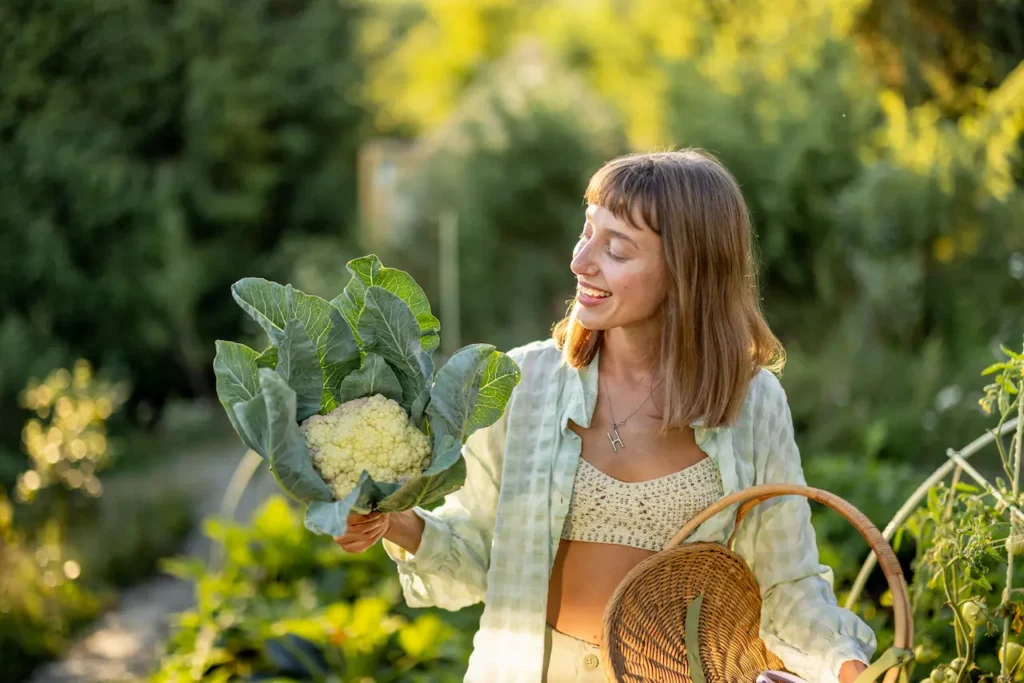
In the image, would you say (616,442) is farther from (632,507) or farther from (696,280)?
(696,280)

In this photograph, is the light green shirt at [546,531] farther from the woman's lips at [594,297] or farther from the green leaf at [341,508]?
the green leaf at [341,508]

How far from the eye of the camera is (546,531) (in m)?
1.77

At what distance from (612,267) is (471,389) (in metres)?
0.32

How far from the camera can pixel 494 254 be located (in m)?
6.32

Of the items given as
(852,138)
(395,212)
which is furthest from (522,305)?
(852,138)

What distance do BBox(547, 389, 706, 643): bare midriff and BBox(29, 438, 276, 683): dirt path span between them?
231cm

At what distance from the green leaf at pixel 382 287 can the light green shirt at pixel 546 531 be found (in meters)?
0.25

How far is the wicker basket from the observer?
1616 millimetres

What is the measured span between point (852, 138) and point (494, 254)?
2.11m

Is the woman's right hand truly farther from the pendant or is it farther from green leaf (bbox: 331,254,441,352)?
the pendant

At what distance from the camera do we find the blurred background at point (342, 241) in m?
3.51

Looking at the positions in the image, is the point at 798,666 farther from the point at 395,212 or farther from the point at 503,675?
the point at 395,212

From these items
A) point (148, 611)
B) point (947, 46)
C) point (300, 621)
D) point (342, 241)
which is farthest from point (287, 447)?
point (342, 241)

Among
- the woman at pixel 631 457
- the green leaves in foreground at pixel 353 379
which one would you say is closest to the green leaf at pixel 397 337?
the green leaves in foreground at pixel 353 379
